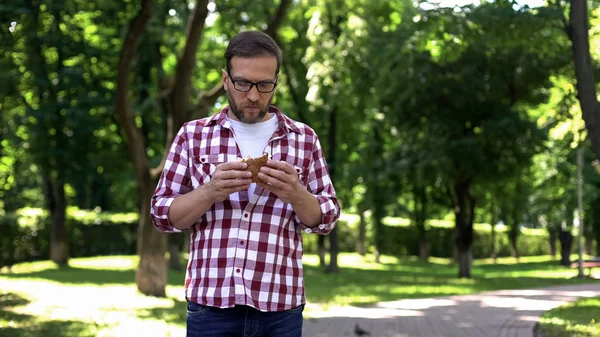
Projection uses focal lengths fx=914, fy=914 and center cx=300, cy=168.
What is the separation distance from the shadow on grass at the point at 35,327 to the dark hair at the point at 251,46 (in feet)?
27.4

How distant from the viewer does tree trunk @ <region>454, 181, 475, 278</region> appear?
2930 cm

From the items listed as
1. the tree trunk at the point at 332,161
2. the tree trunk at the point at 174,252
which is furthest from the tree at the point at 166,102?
the tree trunk at the point at 332,161

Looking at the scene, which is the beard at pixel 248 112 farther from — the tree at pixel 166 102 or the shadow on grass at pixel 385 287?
the shadow on grass at pixel 385 287

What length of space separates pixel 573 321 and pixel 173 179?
10.7m

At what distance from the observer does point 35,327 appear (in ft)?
39.4

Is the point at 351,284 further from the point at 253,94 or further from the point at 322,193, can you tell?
the point at 253,94

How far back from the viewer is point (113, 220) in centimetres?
4134

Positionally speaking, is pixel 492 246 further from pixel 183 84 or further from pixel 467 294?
pixel 183 84

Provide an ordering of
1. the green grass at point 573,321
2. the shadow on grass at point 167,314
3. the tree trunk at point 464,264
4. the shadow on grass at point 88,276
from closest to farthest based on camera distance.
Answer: the green grass at point 573,321
the shadow on grass at point 167,314
the shadow on grass at point 88,276
the tree trunk at point 464,264

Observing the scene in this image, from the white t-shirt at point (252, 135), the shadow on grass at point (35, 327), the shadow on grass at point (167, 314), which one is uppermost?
the white t-shirt at point (252, 135)

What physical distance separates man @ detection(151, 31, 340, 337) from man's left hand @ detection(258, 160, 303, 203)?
0.01 m

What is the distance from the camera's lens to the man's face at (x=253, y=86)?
3148 millimetres

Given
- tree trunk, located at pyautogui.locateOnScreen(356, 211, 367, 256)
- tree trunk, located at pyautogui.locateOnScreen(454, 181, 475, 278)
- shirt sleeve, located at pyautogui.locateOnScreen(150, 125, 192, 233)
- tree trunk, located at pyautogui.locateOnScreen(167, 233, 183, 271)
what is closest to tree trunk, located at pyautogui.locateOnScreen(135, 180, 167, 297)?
tree trunk, located at pyautogui.locateOnScreen(167, 233, 183, 271)

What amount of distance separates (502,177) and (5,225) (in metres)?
15.4
